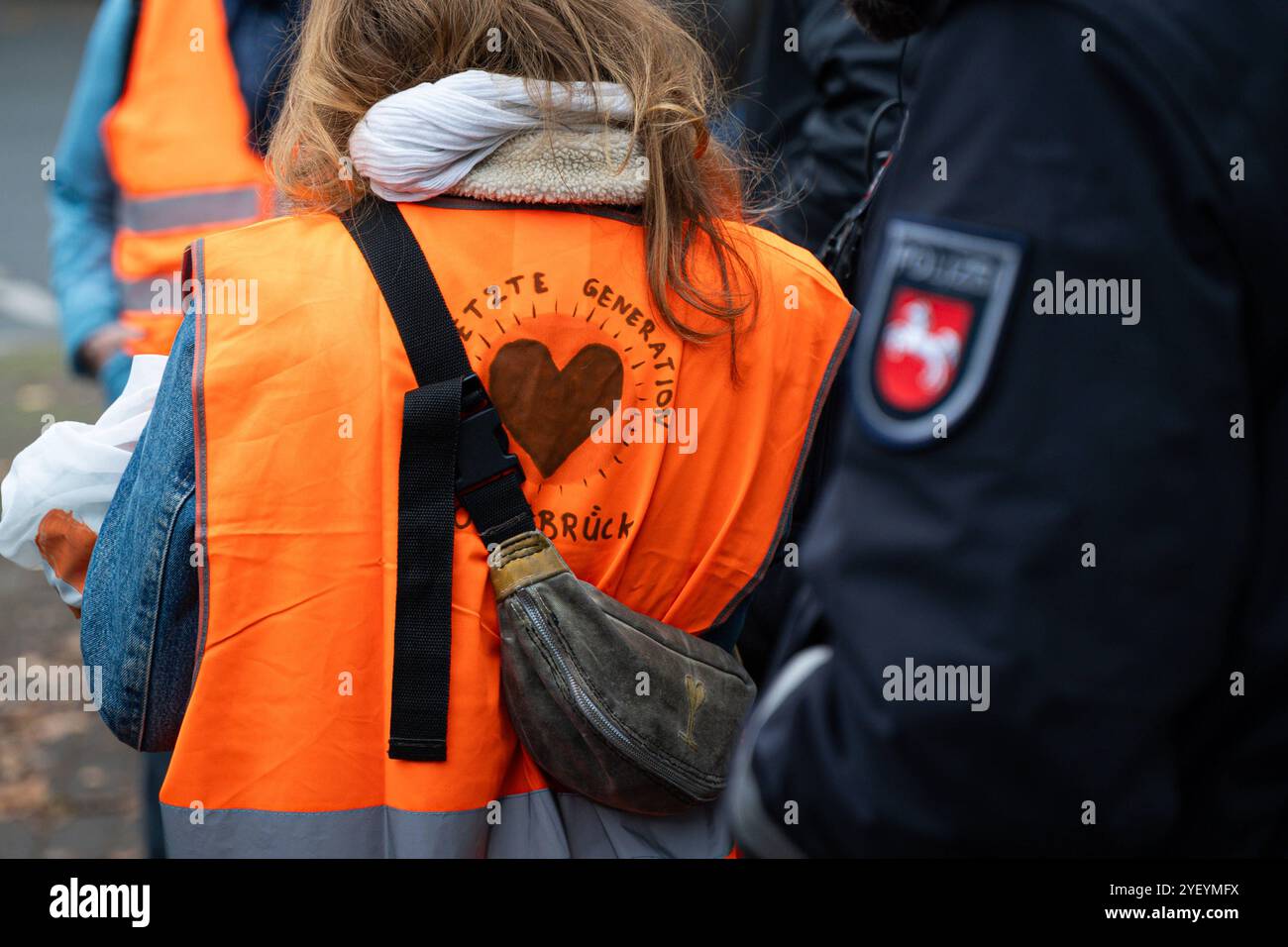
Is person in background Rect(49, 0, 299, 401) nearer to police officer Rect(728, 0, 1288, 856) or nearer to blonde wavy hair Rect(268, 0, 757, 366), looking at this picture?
blonde wavy hair Rect(268, 0, 757, 366)

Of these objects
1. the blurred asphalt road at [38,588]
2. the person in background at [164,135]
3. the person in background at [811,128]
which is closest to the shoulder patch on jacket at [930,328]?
the person in background at [811,128]

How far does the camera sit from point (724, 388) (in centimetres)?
176

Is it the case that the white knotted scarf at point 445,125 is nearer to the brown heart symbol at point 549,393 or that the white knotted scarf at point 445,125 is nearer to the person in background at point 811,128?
the brown heart symbol at point 549,393

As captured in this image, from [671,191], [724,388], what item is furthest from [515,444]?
[671,191]

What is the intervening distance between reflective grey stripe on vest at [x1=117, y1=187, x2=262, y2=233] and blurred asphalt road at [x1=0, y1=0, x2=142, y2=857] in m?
1.88

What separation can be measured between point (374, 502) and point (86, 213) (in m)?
1.76

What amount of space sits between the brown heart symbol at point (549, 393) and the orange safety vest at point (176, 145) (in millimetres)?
1266

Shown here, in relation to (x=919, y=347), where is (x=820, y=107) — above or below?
above

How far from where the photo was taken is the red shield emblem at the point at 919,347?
985mm

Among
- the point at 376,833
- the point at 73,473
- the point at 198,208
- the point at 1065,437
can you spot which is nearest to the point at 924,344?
the point at 1065,437

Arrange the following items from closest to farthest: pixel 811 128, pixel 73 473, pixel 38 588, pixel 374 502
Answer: pixel 374 502, pixel 73 473, pixel 811 128, pixel 38 588

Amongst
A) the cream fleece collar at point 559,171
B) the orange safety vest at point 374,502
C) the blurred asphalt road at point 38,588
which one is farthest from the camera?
the blurred asphalt road at point 38,588

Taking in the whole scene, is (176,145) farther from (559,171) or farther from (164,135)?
(559,171)

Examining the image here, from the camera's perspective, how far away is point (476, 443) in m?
1.58
